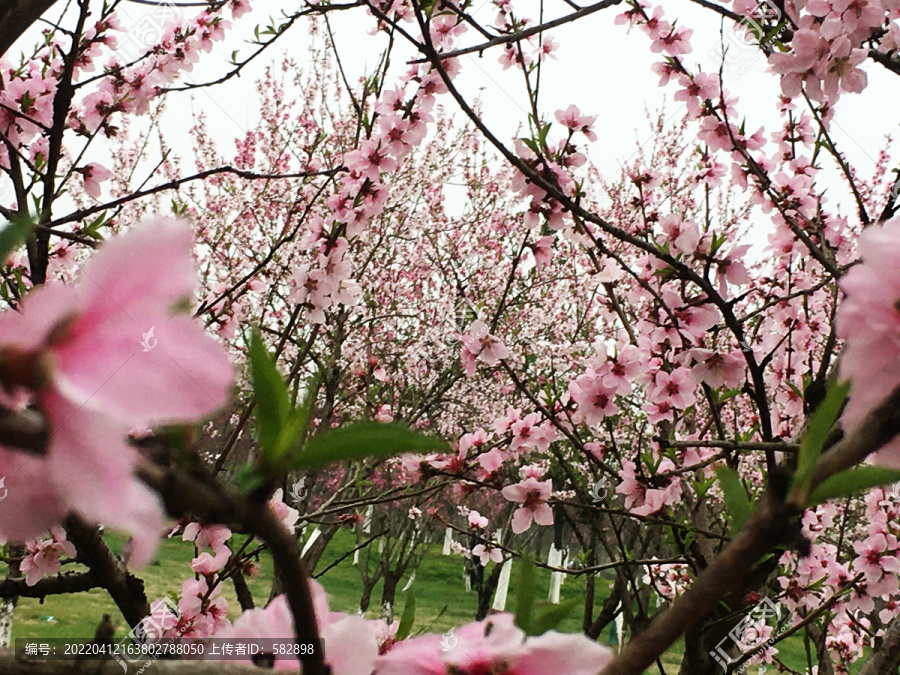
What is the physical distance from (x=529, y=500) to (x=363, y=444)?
230cm

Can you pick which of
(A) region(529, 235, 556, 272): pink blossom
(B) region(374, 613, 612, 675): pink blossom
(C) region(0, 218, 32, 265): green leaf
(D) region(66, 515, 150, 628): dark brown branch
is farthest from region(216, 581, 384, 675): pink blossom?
(A) region(529, 235, 556, 272): pink blossom

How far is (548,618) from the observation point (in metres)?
0.42

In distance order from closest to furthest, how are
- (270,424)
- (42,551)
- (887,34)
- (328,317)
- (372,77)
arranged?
(270,424), (887,34), (42,551), (372,77), (328,317)

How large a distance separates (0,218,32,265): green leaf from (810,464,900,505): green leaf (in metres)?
0.35

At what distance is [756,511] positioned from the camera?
0.31 m

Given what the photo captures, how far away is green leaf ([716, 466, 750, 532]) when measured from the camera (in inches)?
13.4

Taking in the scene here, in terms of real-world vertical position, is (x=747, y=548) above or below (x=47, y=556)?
below

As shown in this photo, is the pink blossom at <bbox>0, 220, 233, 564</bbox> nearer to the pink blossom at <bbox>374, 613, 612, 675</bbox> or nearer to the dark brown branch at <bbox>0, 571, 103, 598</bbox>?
the pink blossom at <bbox>374, 613, 612, 675</bbox>

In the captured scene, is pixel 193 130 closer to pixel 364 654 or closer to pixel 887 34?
pixel 887 34

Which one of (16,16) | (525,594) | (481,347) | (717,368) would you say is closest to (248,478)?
(525,594)

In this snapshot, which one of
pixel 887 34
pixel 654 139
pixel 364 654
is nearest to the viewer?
pixel 364 654

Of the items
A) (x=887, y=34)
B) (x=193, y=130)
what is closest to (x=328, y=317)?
(x=887, y=34)

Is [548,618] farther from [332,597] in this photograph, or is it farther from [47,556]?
[47,556]

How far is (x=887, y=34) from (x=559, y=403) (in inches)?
67.5
